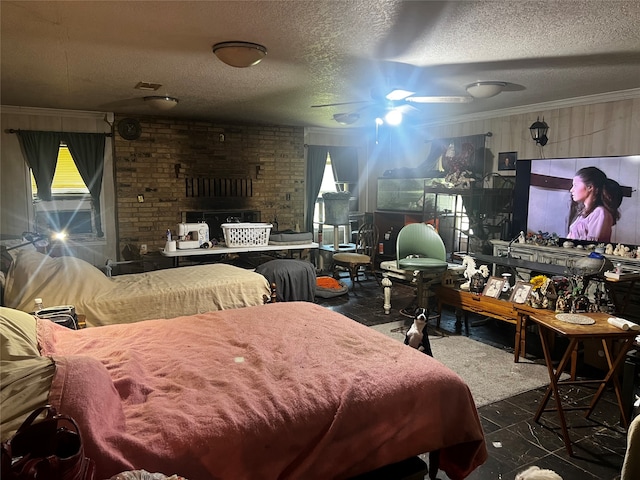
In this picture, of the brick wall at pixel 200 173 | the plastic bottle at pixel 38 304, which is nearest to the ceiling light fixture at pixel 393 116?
the brick wall at pixel 200 173

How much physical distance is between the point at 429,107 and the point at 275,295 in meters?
3.18

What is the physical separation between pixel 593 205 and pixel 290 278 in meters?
3.48

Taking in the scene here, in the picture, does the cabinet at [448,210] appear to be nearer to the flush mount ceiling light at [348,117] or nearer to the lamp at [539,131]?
the lamp at [539,131]

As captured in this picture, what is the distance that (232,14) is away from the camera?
2486 mm

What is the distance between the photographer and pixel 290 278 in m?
4.36

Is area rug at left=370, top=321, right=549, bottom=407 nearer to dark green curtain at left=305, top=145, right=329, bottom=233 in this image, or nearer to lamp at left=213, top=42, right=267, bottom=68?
lamp at left=213, top=42, right=267, bottom=68

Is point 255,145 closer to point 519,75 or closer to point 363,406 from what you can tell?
point 519,75

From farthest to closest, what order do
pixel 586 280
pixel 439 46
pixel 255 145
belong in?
1. pixel 255 145
2. pixel 586 280
3. pixel 439 46

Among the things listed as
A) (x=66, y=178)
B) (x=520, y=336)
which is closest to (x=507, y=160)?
(x=520, y=336)

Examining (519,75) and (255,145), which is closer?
(519,75)

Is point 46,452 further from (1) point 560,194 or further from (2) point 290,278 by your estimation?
(1) point 560,194

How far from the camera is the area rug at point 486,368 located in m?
3.12

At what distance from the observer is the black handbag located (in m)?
1.03

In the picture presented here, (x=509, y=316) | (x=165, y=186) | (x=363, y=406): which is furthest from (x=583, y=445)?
(x=165, y=186)
